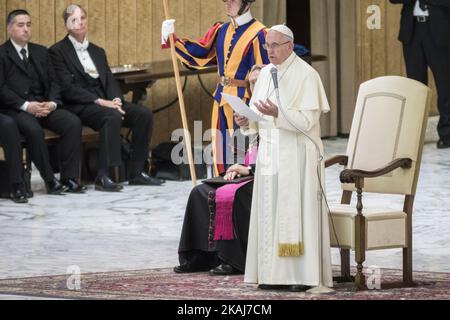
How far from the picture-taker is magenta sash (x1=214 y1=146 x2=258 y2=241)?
7.29 meters

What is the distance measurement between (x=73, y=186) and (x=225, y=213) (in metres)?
3.52

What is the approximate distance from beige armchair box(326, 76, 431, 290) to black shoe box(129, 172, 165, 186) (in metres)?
3.79

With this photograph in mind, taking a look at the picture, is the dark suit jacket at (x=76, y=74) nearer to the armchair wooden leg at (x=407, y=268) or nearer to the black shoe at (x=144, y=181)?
the black shoe at (x=144, y=181)

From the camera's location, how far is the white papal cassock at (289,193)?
672 centimetres

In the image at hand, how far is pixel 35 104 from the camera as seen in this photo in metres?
10.5

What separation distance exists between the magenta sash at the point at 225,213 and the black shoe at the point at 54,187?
337 centimetres

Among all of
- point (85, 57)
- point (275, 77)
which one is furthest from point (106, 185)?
point (275, 77)

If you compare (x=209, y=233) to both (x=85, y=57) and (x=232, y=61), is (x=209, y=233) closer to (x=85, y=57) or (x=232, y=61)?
(x=232, y=61)

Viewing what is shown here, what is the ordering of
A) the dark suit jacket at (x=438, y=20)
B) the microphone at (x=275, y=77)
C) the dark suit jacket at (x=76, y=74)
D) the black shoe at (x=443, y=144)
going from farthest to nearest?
the black shoe at (x=443, y=144) < the dark suit jacket at (x=438, y=20) < the dark suit jacket at (x=76, y=74) < the microphone at (x=275, y=77)

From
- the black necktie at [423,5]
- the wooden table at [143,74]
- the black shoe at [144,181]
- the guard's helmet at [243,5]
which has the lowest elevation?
the black shoe at [144,181]

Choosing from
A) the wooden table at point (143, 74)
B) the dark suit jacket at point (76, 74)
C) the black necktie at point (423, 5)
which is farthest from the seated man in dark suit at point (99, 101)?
the black necktie at point (423, 5)

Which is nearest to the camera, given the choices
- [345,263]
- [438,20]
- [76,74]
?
[345,263]

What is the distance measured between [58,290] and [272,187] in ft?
3.86

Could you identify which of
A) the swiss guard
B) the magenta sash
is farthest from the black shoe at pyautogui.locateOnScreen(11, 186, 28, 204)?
the magenta sash
